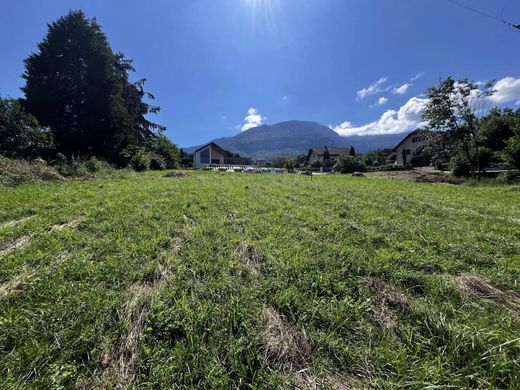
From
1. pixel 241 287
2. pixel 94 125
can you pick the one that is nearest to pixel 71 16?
pixel 94 125

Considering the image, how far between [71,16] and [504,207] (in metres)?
34.9

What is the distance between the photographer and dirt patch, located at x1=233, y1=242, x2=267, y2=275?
3.13m

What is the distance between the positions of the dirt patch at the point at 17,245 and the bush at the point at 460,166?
92.1ft

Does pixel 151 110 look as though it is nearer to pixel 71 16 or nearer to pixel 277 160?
pixel 71 16

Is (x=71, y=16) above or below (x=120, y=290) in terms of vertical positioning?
above

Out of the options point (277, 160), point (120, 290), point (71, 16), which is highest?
point (71, 16)

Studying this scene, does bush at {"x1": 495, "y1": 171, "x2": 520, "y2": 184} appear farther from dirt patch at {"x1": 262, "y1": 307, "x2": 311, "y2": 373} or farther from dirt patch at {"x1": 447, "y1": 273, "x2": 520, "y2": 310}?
dirt patch at {"x1": 262, "y1": 307, "x2": 311, "y2": 373}

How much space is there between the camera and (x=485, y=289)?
8.59 feet

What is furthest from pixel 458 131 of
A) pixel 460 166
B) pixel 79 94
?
pixel 79 94

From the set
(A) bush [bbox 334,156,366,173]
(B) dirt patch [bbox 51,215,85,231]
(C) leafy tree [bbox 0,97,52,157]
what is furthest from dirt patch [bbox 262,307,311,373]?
(A) bush [bbox 334,156,366,173]

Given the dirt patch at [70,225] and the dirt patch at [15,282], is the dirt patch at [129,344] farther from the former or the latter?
the dirt patch at [70,225]

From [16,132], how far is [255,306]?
19.9m

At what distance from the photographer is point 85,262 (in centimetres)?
304

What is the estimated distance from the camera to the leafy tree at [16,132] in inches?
537
